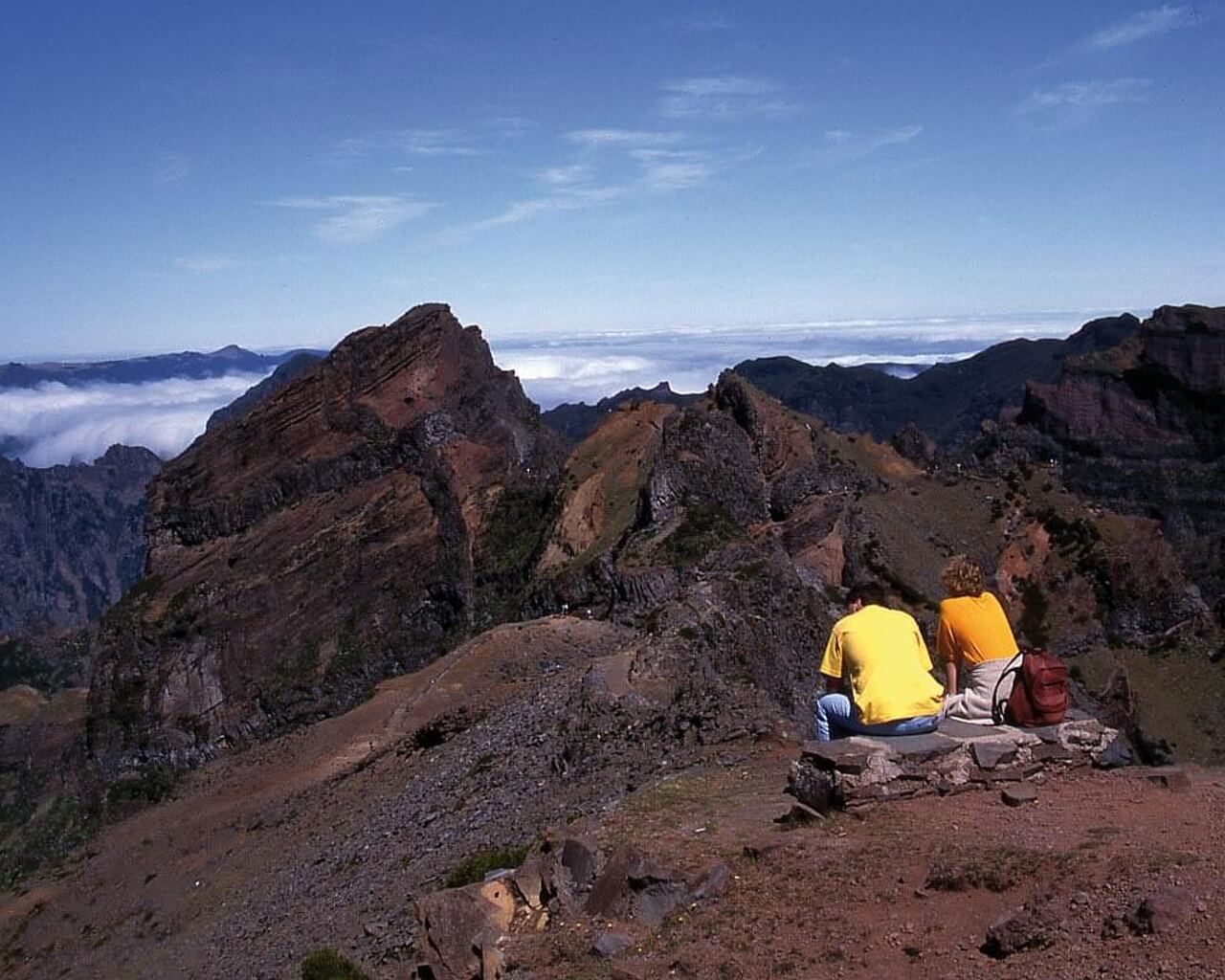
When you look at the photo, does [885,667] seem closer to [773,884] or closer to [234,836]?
[773,884]

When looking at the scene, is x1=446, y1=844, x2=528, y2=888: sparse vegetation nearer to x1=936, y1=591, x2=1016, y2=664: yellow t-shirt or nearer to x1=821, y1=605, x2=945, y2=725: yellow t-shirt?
x1=821, y1=605, x2=945, y2=725: yellow t-shirt

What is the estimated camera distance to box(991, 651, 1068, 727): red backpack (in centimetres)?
1159

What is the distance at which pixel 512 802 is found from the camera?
19328 millimetres

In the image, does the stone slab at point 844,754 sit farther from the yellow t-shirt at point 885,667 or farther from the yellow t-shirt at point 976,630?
the yellow t-shirt at point 976,630

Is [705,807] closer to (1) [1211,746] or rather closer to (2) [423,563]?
(1) [1211,746]

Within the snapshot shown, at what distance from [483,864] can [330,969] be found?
2.21 meters

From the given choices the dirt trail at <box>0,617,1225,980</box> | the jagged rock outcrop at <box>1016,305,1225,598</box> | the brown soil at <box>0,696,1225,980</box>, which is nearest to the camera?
the brown soil at <box>0,696,1225,980</box>

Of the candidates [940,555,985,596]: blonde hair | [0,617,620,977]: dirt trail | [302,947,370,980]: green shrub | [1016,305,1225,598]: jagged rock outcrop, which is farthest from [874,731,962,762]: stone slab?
[1016,305,1225,598]: jagged rock outcrop

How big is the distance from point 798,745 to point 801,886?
6.89 metres

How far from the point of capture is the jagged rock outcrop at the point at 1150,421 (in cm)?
8519

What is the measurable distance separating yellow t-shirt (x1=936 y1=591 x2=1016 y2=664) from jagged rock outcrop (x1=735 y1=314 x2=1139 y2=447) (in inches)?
5897

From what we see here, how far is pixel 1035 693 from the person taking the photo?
38.0 ft

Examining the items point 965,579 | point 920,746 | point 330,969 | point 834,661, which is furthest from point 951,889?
point 330,969

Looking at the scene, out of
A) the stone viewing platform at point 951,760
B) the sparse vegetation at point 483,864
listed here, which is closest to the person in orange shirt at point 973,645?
the stone viewing platform at point 951,760
